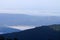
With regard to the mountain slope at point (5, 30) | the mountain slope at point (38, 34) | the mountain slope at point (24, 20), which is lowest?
the mountain slope at point (38, 34)

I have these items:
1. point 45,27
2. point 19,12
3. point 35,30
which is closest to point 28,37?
point 35,30

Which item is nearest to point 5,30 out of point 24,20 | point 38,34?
point 24,20

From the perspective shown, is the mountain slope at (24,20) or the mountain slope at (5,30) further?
the mountain slope at (24,20)

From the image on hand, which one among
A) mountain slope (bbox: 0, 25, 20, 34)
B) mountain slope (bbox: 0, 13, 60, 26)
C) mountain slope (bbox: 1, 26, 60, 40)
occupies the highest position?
mountain slope (bbox: 0, 13, 60, 26)

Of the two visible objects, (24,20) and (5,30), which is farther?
(24,20)

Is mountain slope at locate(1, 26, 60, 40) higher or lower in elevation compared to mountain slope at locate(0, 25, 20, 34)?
lower

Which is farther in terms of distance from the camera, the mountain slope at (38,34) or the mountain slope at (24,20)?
the mountain slope at (24,20)

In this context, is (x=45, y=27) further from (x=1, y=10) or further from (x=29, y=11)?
(x=1, y=10)

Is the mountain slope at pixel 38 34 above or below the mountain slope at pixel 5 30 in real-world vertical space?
below

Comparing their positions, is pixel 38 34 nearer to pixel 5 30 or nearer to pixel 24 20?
pixel 24 20

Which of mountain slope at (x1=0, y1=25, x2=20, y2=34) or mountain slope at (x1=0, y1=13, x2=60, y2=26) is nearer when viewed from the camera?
mountain slope at (x1=0, y1=25, x2=20, y2=34)

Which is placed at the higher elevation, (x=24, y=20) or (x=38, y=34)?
(x=24, y=20)
